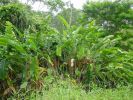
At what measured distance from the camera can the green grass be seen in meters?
6.20

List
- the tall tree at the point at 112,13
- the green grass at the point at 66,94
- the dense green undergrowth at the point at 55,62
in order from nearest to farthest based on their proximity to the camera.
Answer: the green grass at the point at 66,94
the dense green undergrowth at the point at 55,62
the tall tree at the point at 112,13

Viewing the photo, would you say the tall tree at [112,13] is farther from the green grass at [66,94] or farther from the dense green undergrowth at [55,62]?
the green grass at [66,94]

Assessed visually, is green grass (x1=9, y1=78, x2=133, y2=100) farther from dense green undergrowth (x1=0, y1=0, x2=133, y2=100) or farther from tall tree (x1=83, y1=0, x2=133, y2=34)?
tall tree (x1=83, y1=0, x2=133, y2=34)

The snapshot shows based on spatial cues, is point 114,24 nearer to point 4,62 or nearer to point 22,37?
point 22,37

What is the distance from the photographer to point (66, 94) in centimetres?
627

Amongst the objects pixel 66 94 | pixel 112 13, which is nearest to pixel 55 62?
pixel 66 94

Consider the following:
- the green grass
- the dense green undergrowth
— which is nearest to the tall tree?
the dense green undergrowth

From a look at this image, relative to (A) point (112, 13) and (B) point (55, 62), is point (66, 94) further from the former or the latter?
(A) point (112, 13)

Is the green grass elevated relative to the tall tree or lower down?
lower down

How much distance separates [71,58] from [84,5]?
28.6 feet

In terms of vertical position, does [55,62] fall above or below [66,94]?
above

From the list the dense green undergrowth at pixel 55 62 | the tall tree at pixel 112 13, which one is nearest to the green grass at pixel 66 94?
the dense green undergrowth at pixel 55 62

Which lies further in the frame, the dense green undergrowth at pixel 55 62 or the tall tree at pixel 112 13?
the tall tree at pixel 112 13

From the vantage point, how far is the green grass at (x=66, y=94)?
6.20 metres
